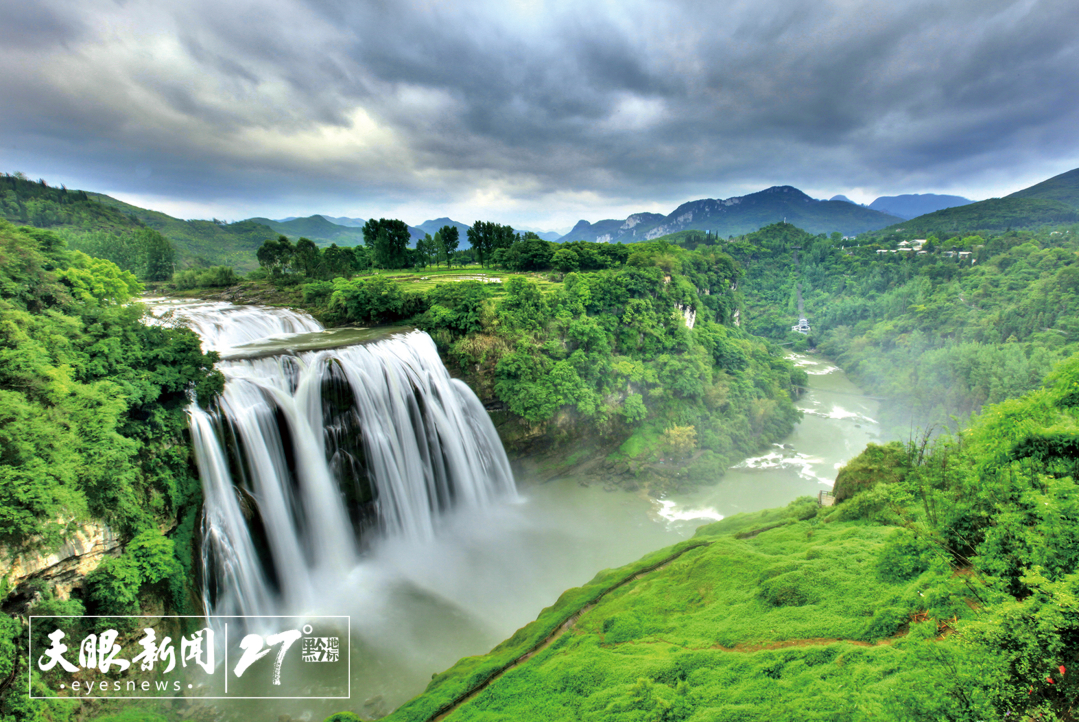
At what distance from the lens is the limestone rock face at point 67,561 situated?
26.5ft

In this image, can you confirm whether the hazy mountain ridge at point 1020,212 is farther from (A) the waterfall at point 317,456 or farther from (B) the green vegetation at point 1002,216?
(A) the waterfall at point 317,456

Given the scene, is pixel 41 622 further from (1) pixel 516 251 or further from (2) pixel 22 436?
(1) pixel 516 251

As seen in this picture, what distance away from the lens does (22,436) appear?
27.1ft

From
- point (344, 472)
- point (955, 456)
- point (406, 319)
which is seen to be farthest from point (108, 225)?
point (955, 456)

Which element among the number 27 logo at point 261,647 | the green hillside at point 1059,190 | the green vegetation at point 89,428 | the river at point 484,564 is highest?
the green hillside at point 1059,190

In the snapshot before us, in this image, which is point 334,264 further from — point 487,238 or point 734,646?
point 734,646

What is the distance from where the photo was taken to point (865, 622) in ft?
24.2

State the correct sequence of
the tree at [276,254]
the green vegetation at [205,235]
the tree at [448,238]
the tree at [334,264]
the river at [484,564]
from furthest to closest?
the green vegetation at [205,235] < the tree at [448,238] < the tree at [334,264] < the tree at [276,254] < the river at [484,564]

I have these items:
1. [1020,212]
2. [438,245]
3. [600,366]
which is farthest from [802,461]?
[1020,212]

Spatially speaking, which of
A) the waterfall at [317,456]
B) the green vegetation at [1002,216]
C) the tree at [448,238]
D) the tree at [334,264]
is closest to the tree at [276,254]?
the tree at [334,264]

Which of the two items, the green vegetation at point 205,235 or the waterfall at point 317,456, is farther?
the green vegetation at point 205,235

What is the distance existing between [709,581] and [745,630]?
2219mm

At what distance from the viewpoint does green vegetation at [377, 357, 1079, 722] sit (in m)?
4.59

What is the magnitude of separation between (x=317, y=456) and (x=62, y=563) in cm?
699
